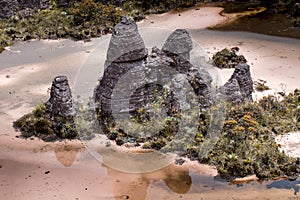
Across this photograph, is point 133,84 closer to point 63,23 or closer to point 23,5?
point 63,23

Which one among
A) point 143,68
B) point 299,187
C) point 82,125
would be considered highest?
point 143,68

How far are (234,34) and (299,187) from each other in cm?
1354

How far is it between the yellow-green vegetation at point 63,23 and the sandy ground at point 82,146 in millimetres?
774

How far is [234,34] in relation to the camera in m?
24.1

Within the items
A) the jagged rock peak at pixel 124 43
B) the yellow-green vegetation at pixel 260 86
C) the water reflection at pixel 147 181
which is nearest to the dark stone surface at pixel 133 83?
the jagged rock peak at pixel 124 43

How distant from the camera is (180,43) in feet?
52.9

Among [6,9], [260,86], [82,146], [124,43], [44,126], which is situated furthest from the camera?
Answer: [6,9]

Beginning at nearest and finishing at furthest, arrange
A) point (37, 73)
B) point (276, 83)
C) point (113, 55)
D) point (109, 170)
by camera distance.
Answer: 1. point (109, 170)
2. point (113, 55)
3. point (276, 83)
4. point (37, 73)

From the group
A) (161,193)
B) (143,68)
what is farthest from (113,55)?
(161,193)

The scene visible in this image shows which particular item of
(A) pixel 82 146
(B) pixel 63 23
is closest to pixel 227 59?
(A) pixel 82 146

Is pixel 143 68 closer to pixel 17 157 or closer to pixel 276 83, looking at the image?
pixel 17 157

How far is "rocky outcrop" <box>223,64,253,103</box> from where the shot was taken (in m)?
15.2

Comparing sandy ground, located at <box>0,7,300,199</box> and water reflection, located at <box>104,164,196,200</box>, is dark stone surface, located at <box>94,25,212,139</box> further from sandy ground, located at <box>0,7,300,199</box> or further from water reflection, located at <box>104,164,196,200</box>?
water reflection, located at <box>104,164,196,200</box>

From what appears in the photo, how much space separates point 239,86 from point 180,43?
259 centimetres
